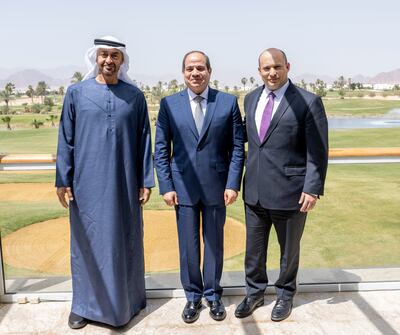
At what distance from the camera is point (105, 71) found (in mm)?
2389

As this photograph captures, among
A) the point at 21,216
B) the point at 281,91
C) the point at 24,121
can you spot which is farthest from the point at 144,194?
the point at 24,121

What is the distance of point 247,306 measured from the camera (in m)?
2.72

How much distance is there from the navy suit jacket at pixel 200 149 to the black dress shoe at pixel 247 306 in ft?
2.29

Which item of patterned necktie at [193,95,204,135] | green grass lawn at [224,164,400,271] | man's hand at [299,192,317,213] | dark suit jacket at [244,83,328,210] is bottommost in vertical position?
green grass lawn at [224,164,400,271]

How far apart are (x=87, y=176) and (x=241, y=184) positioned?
92 cm

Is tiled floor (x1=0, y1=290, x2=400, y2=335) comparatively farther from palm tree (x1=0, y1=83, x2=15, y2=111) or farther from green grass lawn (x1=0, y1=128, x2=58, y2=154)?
palm tree (x1=0, y1=83, x2=15, y2=111)

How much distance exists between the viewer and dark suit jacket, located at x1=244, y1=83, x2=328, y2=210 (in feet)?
7.85

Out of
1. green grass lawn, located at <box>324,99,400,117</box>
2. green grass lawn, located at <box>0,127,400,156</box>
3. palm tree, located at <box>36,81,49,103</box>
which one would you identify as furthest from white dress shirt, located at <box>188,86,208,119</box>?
palm tree, located at <box>36,81,49,103</box>

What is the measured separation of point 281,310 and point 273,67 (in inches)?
58.2

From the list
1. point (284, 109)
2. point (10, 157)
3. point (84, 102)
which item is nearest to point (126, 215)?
point (84, 102)

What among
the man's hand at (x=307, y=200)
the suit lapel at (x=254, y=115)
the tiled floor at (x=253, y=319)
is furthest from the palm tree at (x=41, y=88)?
the man's hand at (x=307, y=200)

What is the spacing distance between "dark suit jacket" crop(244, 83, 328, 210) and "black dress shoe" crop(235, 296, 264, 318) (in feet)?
2.17

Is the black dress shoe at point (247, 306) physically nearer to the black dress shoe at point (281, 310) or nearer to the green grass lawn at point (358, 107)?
the black dress shoe at point (281, 310)

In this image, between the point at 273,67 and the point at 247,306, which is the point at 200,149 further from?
the point at 247,306
